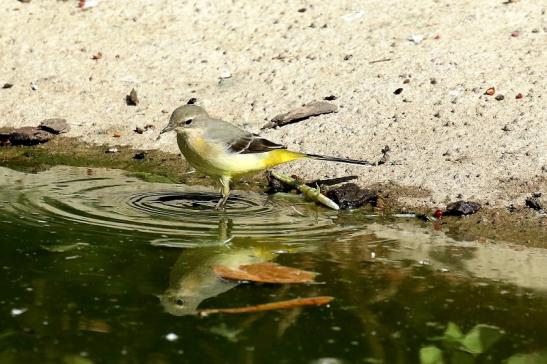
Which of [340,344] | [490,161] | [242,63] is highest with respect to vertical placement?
[242,63]

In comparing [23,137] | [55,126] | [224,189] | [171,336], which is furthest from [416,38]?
[171,336]

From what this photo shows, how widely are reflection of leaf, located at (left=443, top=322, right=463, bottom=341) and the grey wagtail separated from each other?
3283mm

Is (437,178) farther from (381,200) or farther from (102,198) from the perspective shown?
(102,198)

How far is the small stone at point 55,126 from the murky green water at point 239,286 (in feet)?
6.45

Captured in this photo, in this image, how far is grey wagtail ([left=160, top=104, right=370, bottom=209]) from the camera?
9211 millimetres

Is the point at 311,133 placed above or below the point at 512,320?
above

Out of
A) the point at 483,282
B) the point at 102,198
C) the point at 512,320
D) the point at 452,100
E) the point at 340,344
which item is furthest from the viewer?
the point at 452,100

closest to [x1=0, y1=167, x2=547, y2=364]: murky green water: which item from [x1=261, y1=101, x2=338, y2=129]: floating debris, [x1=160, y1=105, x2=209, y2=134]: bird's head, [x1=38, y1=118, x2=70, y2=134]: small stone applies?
[x1=160, y1=105, x2=209, y2=134]: bird's head

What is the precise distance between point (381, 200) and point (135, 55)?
166 inches

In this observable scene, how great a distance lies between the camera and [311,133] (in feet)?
34.2

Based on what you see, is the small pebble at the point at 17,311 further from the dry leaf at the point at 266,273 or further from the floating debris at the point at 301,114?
the floating debris at the point at 301,114

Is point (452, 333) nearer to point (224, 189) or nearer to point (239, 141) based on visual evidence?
point (224, 189)

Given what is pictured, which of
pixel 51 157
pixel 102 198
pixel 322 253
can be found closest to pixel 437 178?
A: pixel 322 253

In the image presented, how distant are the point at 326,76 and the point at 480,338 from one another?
18.5 feet
